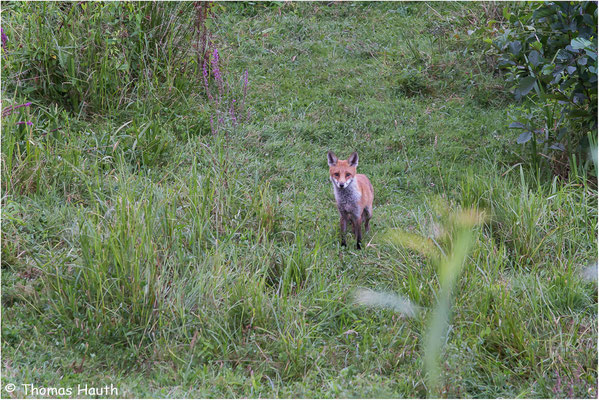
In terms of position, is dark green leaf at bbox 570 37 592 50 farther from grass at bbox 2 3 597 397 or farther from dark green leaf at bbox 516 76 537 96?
grass at bbox 2 3 597 397

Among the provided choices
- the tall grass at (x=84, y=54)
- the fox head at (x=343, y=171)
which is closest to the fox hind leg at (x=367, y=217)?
the fox head at (x=343, y=171)

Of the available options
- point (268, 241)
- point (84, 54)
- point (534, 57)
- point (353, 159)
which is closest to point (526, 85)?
point (534, 57)

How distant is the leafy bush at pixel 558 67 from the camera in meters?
5.82

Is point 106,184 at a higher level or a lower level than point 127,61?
lower

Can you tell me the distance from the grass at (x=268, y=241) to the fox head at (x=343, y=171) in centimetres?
45

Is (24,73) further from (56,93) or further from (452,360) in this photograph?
(452,360)

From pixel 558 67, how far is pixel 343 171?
2307mm

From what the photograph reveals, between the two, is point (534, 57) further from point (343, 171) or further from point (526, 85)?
point (343, 171)

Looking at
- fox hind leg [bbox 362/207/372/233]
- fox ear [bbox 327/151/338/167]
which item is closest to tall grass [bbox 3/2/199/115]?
fox ear [bbox 327/151/338/167]

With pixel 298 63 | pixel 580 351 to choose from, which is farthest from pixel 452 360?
pixel 298 63

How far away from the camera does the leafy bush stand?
5820 millimetres

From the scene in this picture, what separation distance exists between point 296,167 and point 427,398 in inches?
143

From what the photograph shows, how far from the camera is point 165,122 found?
23.7 feet

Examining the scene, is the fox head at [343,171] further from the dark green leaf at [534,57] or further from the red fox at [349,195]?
the dark green leaf at [534,57]
